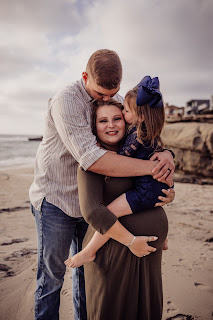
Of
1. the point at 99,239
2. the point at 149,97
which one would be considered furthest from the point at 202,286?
the point at 149,97

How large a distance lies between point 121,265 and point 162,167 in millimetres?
638

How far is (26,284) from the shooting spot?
10.1ft

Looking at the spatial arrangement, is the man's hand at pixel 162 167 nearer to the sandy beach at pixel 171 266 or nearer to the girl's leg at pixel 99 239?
the girl's leg at pixel 99 239

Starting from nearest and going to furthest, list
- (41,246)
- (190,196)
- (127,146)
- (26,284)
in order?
(127,146) → (41,246) → (26,284) → (190,196)

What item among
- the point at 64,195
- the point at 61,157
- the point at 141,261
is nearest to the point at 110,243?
the point at 141,261

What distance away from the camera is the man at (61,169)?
1.66 metres

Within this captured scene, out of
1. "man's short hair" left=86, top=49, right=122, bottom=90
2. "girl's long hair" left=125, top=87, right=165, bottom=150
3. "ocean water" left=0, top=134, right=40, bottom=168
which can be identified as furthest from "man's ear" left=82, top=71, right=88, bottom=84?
"ocean water" left=0, top=134, right=40, bottom=168

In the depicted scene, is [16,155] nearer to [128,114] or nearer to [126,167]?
[128,114]

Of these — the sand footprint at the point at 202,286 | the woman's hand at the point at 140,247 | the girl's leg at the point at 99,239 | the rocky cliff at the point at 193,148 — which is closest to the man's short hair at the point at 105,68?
the girl's leg at the point at 99,239

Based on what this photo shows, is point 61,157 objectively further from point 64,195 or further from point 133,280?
point 133,280

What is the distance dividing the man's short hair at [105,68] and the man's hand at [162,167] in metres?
0.59

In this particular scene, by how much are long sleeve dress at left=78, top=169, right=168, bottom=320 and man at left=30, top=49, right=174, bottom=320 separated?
199mm

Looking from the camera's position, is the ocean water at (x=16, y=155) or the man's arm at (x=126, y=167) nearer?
the man's arm at (x=126, y=167)

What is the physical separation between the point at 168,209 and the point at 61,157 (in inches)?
179
